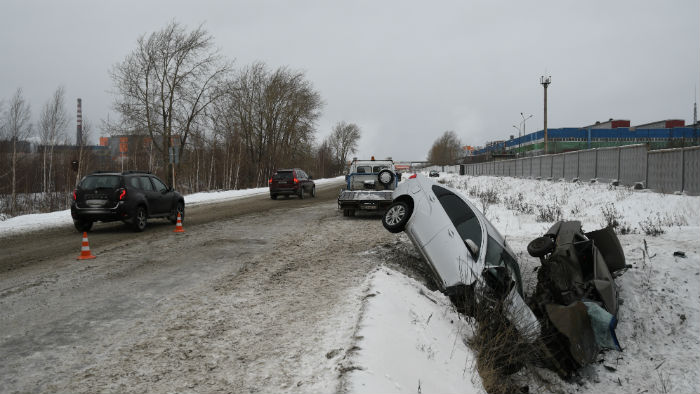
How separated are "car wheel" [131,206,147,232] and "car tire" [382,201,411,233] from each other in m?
7.67

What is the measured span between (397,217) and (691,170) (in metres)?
13.7

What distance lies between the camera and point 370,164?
17281mm

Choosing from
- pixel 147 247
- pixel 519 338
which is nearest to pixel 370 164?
pixel 147 247

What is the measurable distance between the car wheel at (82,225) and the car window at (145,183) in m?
1.66

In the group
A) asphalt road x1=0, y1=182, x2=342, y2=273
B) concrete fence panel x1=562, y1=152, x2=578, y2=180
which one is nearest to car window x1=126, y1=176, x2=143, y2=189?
asphalt road x1=0, y1=182, x2=342, y2=273


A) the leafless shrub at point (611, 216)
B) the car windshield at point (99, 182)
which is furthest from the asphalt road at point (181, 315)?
the leafless shrub at point (611, 216)

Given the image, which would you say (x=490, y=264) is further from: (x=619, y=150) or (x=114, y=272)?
(x=619, y=150)

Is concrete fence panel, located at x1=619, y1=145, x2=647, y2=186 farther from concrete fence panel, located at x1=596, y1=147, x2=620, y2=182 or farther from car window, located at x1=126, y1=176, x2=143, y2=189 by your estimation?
car window, located at x1=126, y1=176, x2=143, y2=189

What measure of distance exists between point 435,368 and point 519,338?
167 centimetres

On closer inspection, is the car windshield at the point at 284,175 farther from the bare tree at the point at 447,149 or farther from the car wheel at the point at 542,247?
the bare tree at the point at 447,149

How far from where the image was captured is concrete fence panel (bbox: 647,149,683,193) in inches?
613

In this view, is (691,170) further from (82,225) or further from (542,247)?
(82,225)

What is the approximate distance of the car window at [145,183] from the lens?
12.1 meters

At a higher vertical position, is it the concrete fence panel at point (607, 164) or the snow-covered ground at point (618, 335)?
the concrete fence panel at point (607, 164)
